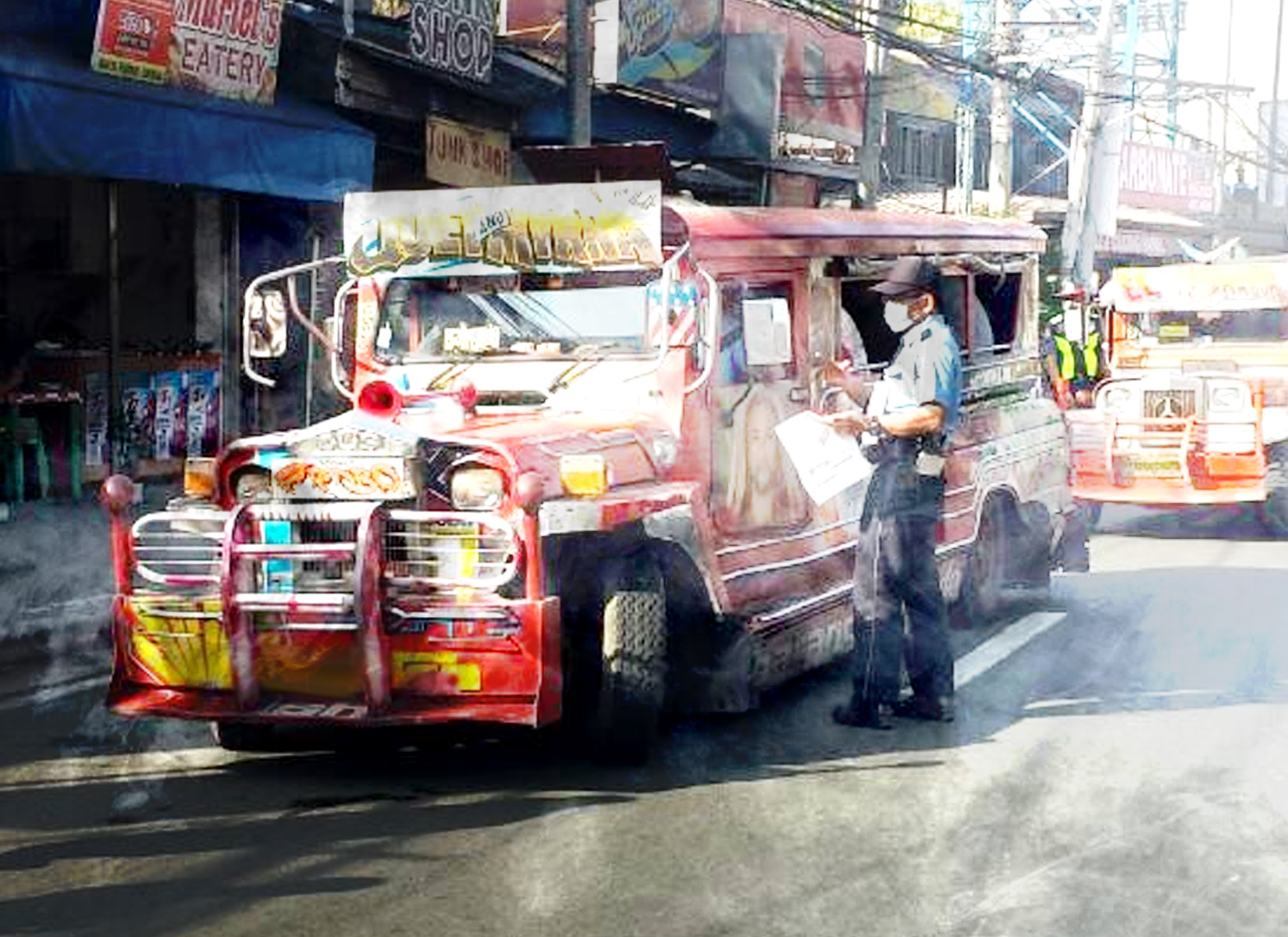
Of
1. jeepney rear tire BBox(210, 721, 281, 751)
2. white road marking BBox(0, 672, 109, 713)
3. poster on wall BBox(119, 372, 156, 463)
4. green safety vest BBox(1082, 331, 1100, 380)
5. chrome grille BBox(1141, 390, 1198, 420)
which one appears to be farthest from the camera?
green safety vest BBox(1082, 331, 1100, 380)

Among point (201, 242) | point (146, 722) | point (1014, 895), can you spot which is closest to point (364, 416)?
point (146, 722)

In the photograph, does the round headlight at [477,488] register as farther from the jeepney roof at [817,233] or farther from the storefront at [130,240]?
the storefront at [130,240]

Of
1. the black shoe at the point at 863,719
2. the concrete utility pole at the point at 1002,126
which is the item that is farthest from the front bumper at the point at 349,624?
the concrete utility pole at the point at 1002,126

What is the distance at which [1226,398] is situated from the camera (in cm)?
1362

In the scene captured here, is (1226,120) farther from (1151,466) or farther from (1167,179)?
(1151,466)

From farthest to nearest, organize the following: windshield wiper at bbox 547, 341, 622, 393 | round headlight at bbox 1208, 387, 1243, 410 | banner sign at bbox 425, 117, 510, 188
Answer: banner sign at bbox 425, 117, 510, 188 < round headlight at bbox 1208, 387, 1243, 410 < windshield wiper at bbox 547, 341, 622, 393

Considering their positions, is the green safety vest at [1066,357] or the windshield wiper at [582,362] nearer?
the windshield wiper at [582,362]

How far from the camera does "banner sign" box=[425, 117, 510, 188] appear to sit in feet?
45.8

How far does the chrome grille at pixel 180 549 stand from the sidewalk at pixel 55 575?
9.16 ft

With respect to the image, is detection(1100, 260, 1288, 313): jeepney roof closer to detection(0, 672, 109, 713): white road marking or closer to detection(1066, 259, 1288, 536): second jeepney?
detection(1066, 259, 1288, 536): second jeepney

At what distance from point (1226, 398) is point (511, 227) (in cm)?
858

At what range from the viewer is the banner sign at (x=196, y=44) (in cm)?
Result: 1080

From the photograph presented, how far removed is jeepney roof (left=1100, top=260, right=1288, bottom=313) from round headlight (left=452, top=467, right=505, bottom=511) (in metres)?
11.1

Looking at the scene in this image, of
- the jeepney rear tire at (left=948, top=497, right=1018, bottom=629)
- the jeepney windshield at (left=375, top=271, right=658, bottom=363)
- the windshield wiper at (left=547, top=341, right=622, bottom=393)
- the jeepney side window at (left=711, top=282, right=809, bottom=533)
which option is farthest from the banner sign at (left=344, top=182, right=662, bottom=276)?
the jeepney rear tire at (left=948, top=497, right=1018, bottom=629)
